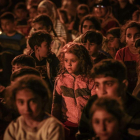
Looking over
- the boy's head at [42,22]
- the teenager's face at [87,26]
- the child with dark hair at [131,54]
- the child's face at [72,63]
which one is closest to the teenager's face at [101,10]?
the teenager's face at [87,26]

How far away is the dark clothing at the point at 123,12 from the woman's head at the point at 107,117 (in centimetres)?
591

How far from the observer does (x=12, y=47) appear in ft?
22.6

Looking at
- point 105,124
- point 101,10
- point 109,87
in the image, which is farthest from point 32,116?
point 101,10

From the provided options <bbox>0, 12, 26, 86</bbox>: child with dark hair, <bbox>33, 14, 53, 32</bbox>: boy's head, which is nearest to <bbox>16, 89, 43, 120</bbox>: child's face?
<bbox>33, 14, 53, 32</bbox>: boy's head

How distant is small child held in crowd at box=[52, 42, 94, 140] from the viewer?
12.7 ft

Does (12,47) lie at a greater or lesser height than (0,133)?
greater

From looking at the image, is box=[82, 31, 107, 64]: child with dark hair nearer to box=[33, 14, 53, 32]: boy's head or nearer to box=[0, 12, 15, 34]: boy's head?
box=[33, 14, 53, 32]: boy's head

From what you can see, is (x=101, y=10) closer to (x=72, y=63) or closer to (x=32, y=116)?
(x=72, y=63)

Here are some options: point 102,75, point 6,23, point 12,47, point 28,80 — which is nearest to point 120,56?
point 102,75

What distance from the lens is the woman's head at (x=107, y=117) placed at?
2523mm

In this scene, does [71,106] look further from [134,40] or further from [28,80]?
[134,40]

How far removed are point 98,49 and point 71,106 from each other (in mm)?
1329

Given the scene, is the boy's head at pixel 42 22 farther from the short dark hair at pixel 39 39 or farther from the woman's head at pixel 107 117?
the woman's head at pixel 107 117

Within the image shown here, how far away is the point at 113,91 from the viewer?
2.99m
